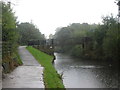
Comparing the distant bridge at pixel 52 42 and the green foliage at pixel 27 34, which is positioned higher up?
the green foliage at pixel 27 34

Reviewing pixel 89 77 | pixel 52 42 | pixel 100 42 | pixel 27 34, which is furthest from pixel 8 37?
pixel 27 34

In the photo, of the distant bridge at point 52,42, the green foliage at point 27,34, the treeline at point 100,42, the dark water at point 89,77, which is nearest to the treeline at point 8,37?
the dark water at point 89,77

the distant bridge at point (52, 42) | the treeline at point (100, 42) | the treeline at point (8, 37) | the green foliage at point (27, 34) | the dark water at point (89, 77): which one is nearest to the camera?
the treeline at point (8, 37)

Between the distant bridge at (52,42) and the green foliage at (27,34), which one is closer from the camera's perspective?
the distant bridge at (52,42)

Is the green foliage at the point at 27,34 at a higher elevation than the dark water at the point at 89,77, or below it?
higher

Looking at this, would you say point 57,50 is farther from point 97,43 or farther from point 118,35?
point 118,35

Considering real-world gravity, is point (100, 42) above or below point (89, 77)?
above

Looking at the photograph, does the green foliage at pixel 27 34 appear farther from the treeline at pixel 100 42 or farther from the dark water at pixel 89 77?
the dark water at pixel 89 77

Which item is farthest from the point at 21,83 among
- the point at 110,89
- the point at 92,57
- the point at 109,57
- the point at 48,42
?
the point at 48,42

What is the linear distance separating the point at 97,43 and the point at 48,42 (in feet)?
58.0

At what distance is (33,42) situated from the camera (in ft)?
229

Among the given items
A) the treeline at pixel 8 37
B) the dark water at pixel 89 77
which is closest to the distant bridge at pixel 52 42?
the dark water at pixel 89 77

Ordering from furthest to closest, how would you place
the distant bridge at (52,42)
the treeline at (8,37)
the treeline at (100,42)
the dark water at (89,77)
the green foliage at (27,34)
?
the green foliage at (27,34)
the distant bridge at (52,42)
the treeline at (100,42)
the dark water at (89,77)
the treeline at (8,37)

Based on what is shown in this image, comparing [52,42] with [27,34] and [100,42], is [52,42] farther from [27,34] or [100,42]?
[27,34]
